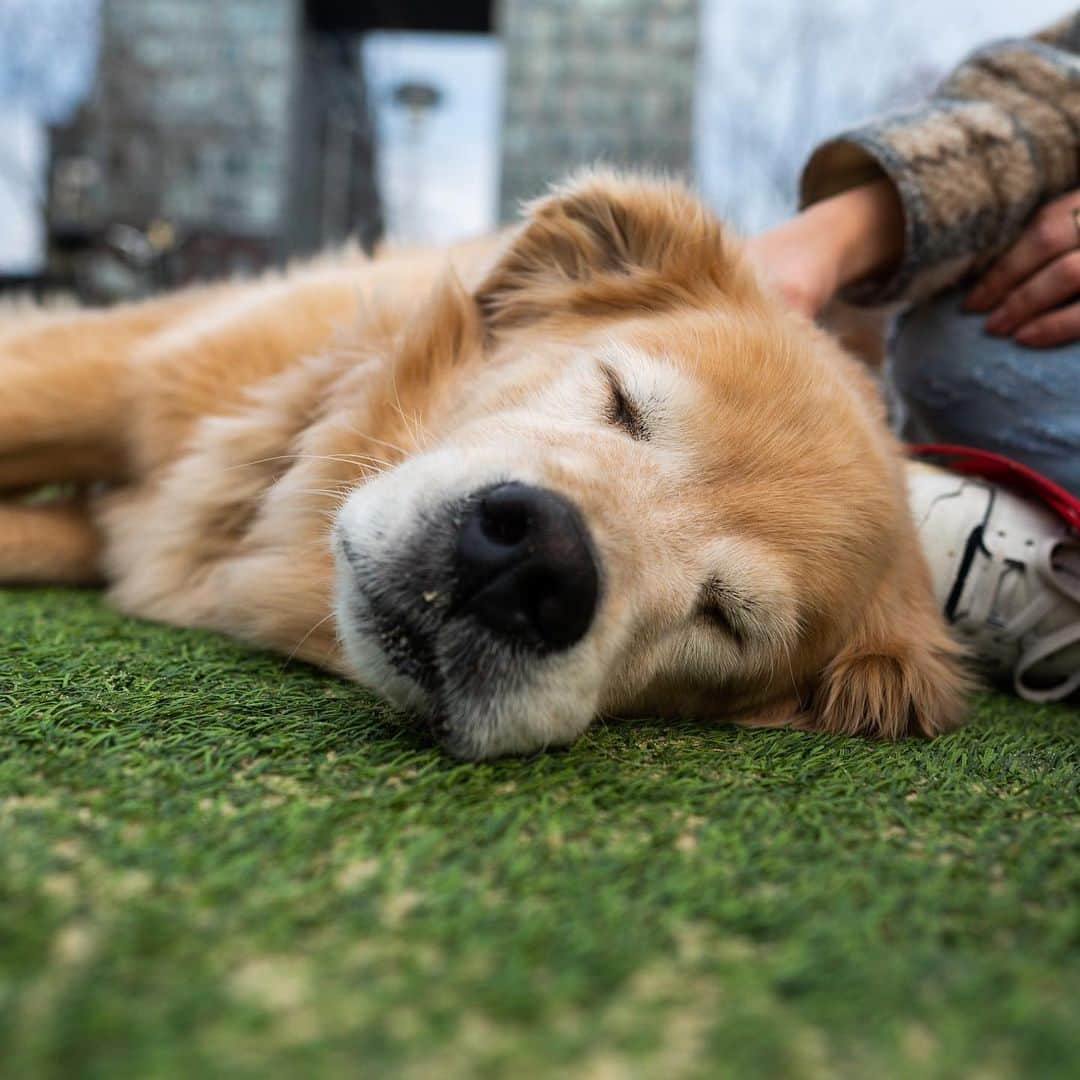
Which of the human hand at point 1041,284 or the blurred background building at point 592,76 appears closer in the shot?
the human hand at point 1041,284

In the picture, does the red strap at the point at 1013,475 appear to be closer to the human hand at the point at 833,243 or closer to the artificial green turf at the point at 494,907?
the human hand at the point at 833,243

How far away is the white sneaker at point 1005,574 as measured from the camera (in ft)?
7.15

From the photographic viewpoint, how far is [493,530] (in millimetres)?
1266

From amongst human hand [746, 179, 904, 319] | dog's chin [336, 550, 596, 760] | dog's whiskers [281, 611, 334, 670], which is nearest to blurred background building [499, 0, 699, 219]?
human hand [746, 179, 904, 319]

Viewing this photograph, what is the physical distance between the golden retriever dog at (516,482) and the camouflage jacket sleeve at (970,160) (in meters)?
0.59

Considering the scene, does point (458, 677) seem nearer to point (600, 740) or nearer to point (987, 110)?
point (600, 740)

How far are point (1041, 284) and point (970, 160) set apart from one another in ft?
1.25

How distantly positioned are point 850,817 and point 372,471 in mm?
1118

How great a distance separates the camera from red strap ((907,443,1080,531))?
7.20 feet

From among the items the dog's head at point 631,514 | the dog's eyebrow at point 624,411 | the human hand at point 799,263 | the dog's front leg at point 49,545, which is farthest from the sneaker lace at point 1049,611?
the dog's front leg at point 49,545

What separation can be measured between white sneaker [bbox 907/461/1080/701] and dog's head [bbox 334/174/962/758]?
19 cm

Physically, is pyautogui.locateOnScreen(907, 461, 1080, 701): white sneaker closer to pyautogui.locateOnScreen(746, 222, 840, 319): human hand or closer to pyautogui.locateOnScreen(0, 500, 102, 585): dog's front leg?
pyautogui.locateOnScreen(746, 222, 840, 319): human hand

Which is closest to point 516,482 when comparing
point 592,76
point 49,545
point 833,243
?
point 833,243

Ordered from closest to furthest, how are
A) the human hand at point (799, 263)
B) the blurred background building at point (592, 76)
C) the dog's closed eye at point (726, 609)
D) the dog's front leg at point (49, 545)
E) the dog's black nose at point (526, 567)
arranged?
the dog's black nose at point (526, 567) → the dog's closed eye at point (726, 609) → the human hand at point (799, 263) → the dog's front leg at point (49, 545) → the blurred background building at point (592, 76)
